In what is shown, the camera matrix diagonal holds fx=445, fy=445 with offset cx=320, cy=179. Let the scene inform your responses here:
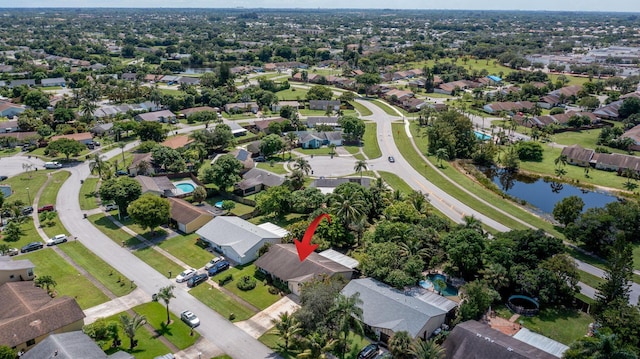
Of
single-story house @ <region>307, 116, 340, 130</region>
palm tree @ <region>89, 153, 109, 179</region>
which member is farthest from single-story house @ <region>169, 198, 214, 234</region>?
single-story house @ <region>307, 116, 340, 130</region>

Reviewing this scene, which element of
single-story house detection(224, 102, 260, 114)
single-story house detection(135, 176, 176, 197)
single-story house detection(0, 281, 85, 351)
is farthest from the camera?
single-story house detection(224, 102, 260, 114)

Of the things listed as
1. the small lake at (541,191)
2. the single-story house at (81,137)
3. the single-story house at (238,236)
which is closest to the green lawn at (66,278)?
the single-story house at (238,236)

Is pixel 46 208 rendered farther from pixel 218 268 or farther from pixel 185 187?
pixel 218 268

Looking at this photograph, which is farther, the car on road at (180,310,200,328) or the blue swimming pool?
the blue swimming pool

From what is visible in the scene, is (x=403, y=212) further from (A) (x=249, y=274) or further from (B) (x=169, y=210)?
(B) (x=169, y=210)

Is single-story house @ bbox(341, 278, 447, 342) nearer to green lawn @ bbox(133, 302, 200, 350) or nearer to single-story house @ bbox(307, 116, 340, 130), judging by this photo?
green lawn @ bbox(133, 302, 200, 350)
